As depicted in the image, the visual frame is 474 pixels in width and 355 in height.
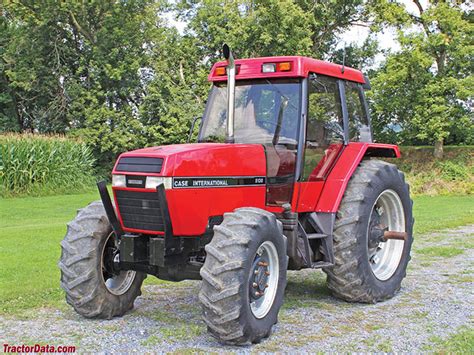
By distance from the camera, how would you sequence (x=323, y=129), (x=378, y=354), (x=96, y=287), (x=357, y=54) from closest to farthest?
(x=378, y=354)
(x=96, y=287)
(x=323, y=129)
(x=357, y=54)

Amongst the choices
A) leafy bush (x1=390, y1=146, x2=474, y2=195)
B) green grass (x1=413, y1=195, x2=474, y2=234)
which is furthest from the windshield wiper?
leafy bush (x1=390, y1=146, x2=474, y2=195)

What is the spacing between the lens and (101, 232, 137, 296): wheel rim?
568 cm

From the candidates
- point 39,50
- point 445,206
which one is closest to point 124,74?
point 39,50

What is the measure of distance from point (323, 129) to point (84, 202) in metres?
12.5

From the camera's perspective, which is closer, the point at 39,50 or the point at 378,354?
the point at 378,354

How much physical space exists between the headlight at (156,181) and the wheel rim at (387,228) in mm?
2720

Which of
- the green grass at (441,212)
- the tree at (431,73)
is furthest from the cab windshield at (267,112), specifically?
the tree at (431,73)

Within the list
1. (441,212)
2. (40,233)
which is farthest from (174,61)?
(40,233)

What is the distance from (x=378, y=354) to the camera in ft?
15.3

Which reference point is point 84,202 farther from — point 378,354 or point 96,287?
point 378,354

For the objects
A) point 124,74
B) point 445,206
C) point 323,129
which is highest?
point 124,74

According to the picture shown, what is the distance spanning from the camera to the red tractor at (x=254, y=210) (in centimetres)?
493

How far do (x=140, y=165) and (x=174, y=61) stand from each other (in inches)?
1045

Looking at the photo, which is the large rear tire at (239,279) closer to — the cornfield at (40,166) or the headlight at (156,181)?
the headlight at (156,181)
